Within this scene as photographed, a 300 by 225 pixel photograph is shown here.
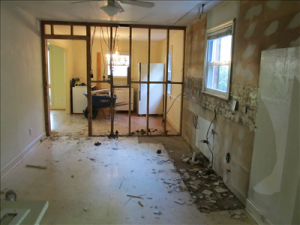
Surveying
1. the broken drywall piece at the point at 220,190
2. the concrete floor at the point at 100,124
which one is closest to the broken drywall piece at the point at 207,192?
the broken drywall piece at the point at 220,190

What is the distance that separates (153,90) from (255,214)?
5266 mm

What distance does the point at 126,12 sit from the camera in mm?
3877

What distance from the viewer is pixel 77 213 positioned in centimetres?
242

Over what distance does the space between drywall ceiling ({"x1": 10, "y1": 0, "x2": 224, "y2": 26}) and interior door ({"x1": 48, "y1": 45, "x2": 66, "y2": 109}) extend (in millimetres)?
3441

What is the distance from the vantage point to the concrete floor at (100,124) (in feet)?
18.4

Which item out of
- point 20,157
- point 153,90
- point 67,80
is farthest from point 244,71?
point 67,80

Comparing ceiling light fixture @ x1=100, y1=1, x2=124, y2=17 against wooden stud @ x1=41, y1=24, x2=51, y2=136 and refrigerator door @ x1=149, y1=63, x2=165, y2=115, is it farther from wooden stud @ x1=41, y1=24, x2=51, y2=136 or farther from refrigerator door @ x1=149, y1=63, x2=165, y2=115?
refrigerator door @ x1=149, y1=63, x2=165, y2=115

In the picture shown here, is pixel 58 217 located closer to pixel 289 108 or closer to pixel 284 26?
pixel 289 108

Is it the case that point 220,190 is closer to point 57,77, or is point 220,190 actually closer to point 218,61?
point 218,61

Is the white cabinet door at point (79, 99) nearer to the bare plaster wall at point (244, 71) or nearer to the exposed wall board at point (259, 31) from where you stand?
the bare plaster wall at point (244, 71)

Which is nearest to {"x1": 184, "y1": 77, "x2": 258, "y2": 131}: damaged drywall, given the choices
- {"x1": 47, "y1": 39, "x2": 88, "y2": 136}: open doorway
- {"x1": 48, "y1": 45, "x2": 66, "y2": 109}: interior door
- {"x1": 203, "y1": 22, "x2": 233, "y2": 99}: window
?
{"x1": 203, "y1": 22, "x2": 233, "y2": 99}: window

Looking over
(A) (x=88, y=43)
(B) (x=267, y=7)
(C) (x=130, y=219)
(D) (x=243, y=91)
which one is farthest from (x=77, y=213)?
(A) (x=88, y=43)

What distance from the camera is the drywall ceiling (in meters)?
3.37

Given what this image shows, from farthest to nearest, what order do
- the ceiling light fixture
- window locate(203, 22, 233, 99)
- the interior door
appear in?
1. the interior door
2. window locate(203, 22, 233, 99)
3. the ceiling light fixture
